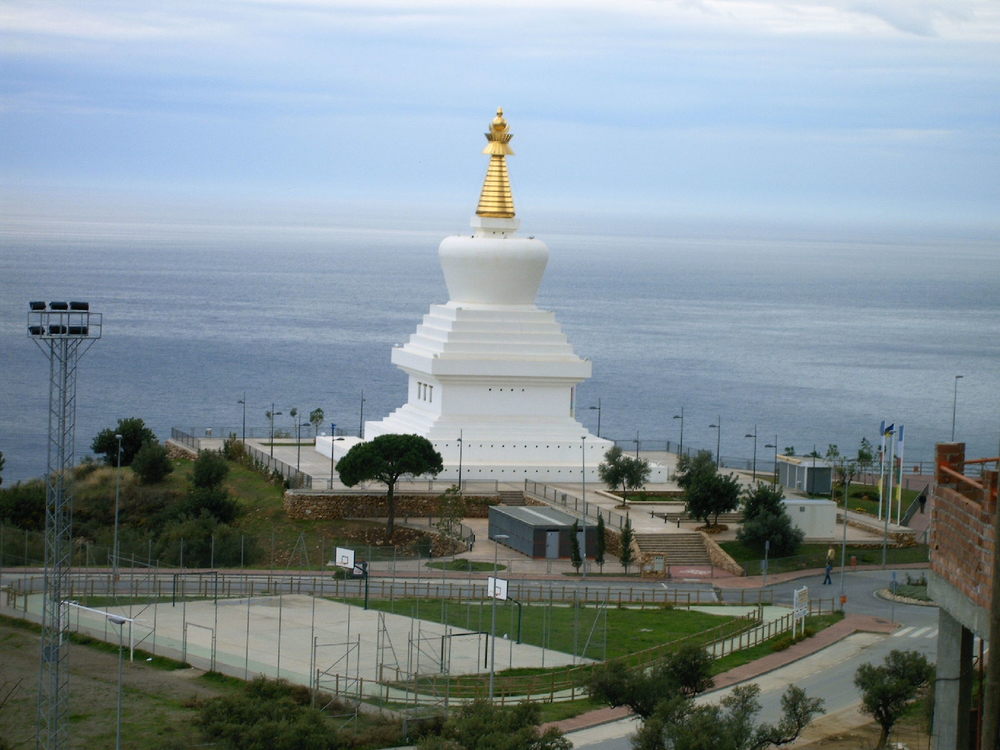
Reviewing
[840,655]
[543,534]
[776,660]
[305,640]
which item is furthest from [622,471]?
[305,640]

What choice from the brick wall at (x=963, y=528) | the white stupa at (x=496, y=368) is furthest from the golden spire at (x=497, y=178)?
the brick wall at (x=963, y=528)

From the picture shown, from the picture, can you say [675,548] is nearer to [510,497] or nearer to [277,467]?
[510,497]

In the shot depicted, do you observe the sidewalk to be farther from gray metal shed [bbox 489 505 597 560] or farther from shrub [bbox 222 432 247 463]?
shrub [bbox 222 432 247 463]

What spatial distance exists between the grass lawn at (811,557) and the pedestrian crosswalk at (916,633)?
6.46 meters

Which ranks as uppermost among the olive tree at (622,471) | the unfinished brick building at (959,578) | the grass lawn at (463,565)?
the unfinished brick building at (959,578)

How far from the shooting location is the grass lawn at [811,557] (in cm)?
4303

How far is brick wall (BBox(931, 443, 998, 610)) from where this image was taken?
602 inches

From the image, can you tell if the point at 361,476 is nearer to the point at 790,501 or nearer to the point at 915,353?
the point at 790,501

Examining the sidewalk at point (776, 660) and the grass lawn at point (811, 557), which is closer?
the sidewalk at point (776, 660)

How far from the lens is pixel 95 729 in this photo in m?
27.9

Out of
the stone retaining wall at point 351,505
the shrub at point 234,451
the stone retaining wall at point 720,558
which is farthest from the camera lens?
the shrub at point 234,451

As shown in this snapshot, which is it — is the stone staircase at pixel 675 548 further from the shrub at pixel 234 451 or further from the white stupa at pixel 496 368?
the shrub at pixel 234 451

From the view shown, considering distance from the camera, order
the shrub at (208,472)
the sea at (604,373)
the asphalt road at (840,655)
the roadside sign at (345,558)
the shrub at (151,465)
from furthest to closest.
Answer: the sea at (604,373) < the shrub at (151,465) < the shrub at (208,472) < the roadside sign at (345,558) < the asphalt road at (840,655)

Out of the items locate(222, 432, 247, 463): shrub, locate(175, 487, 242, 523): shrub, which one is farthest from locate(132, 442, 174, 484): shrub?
locate(175, 487, 242, 523): shrub
